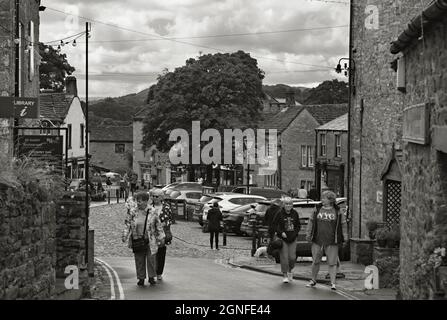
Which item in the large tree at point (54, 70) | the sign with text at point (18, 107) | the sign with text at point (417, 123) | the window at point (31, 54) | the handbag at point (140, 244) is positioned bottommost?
the handbag at point (140, 244)

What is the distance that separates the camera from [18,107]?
18.3 metres

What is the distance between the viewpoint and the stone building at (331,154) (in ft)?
169

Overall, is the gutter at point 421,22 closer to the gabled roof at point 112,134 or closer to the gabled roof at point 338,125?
the gabled roof at point 338,125

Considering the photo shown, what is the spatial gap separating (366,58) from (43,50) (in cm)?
5415

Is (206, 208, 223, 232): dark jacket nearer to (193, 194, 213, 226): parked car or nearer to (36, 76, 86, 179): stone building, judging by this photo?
(193, 194, 213, 226): parked car

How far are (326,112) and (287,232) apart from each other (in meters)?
51.1

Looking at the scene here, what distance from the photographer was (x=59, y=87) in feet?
255

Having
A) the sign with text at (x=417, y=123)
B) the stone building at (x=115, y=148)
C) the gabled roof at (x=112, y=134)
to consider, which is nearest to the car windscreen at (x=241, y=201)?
the sign with text at (x=417, y=123)

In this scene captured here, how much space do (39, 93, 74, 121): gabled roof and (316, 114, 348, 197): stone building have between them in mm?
17623

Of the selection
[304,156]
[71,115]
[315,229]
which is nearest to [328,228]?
[315,229]

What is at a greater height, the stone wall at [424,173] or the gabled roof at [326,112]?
the gabled roof at [326,112]

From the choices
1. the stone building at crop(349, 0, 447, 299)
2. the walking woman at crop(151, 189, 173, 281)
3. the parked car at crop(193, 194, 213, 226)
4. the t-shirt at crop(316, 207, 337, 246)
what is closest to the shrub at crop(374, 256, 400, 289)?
the t-shirt at crop(316, 207, 337, 246)

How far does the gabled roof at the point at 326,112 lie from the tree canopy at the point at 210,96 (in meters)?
4.83
